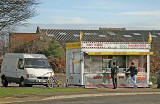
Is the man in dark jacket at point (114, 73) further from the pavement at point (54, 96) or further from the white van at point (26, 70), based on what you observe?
the white van at point (26, 70)

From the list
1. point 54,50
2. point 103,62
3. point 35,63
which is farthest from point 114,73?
point 54,50

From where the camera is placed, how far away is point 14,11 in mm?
20516

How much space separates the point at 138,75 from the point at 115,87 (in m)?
2.61

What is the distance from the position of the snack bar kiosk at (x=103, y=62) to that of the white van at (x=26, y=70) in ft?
6.01

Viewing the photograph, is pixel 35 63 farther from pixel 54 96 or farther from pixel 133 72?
Result: pixel 54 96

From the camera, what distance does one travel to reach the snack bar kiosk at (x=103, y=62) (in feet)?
93.7

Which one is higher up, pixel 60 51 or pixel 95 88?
pixel 60 51

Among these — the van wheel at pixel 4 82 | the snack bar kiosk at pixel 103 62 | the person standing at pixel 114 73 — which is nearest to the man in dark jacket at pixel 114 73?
the person standing at pixel 114 73

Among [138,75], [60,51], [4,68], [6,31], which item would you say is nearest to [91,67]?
[138,75]

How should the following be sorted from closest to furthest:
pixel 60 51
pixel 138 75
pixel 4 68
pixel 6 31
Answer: pixel 6 31 < pixel 138 75 < pixel 4 68 < pixel 60 51

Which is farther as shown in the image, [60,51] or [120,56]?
[60,51]

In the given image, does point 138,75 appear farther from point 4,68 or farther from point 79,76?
point 4,68

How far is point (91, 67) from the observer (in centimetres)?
2934

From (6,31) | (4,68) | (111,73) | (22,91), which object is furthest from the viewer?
(4,68)
